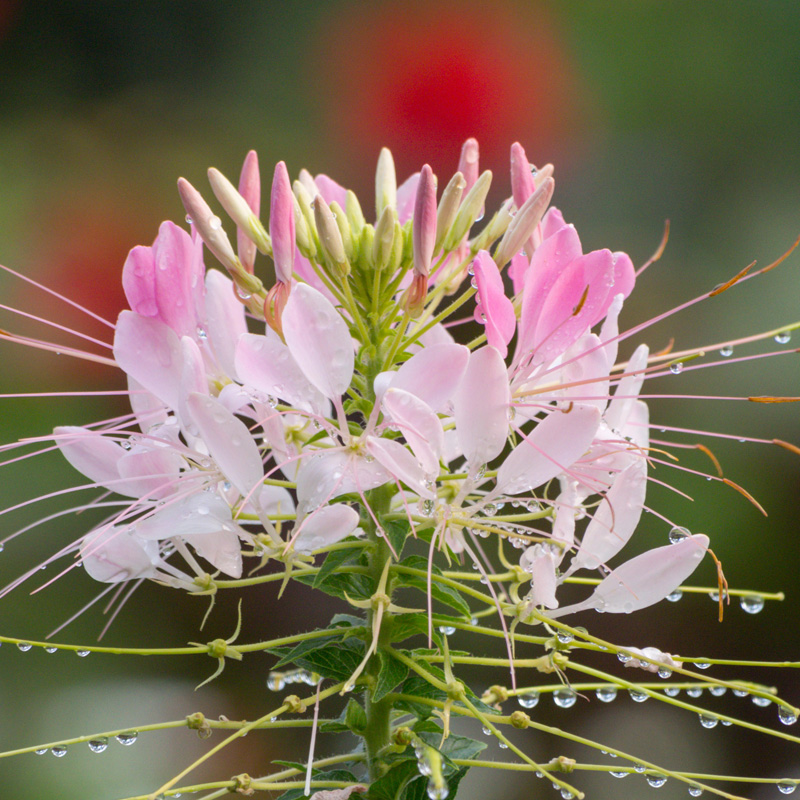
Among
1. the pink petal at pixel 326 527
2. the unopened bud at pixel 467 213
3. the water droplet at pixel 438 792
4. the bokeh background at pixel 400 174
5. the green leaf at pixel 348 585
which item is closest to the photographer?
the water droplet at pixel 438 792

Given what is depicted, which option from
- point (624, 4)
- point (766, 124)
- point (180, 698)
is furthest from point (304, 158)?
point (180, 698)

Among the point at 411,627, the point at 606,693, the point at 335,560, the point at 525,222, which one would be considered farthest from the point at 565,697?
the point at 525,222

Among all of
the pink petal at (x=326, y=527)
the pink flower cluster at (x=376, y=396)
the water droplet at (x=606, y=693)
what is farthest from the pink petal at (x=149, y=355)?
the water droplet at (x=606, y=693)

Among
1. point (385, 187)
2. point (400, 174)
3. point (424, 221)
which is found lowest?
point (424, 221)

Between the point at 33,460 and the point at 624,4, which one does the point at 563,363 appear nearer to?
the point at 33,460

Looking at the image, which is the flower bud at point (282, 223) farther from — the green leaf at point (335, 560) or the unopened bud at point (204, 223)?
the green leaf at point (335, 560)

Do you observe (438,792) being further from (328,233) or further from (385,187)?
(385,187)

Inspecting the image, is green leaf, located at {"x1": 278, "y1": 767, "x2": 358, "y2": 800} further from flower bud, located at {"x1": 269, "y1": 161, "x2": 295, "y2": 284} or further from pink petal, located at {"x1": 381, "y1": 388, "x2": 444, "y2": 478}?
flower bud, located at {"x1": 269, "y1": 161, "x2": 295, "y2": 284}
